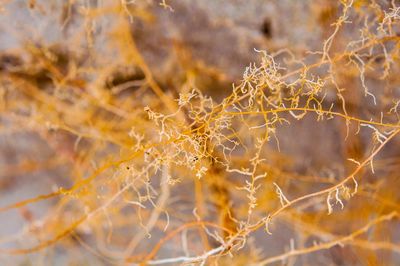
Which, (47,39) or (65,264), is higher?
(47,39)

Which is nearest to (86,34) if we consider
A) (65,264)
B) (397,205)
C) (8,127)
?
(8,127)

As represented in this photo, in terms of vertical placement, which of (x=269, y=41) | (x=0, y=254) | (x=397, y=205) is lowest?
(x=397, y=205)

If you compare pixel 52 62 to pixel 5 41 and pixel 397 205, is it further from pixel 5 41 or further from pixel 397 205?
pixel 397 205

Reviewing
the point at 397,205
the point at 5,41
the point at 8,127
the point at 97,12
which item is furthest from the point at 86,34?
the point at 397,205

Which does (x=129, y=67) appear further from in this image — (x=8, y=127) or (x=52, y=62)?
(x=8, y=127)

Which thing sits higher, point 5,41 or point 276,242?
point 5,41

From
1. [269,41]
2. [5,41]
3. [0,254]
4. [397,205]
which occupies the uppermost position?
[5,41]

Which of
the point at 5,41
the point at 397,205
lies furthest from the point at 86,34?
the point at 397,205

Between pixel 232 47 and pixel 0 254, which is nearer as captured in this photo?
pixel 232 47

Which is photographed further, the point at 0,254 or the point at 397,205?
the point at 0,254
